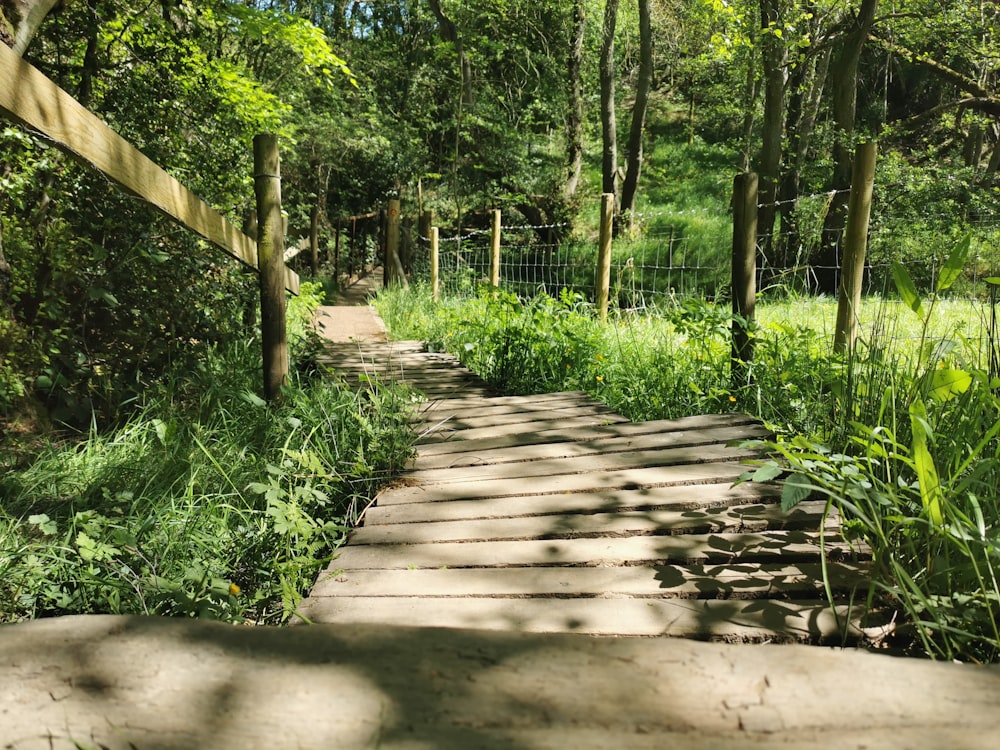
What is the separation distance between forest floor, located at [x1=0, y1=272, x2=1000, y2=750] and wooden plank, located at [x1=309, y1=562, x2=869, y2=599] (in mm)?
1081

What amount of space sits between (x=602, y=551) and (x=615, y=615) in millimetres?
425

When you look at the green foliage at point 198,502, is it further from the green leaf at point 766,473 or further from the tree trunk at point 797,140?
the tree trunk at point 797,140

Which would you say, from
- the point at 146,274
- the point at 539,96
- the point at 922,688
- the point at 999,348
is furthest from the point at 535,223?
the point at 922,688

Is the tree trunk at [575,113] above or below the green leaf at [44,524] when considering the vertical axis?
above

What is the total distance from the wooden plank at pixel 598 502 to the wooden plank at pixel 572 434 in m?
0.70

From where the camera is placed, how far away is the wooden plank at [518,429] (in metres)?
3.77

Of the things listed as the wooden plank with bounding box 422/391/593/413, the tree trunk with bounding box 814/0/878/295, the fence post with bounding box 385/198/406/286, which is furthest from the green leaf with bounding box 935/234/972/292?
the fence post with bounding box 385/198/406/286

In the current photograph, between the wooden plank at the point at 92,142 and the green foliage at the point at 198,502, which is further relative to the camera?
the wooden plank at the point at 92,142

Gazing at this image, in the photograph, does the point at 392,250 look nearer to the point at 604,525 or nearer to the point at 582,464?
the point at 582,464

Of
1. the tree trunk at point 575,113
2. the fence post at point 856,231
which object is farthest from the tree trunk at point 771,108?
the fence post at point 856,231

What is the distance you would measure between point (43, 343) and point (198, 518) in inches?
76.9

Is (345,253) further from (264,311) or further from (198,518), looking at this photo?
(198,518)

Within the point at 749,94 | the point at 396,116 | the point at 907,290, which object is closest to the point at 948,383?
the point at 907,290

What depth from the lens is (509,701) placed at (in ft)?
2.71
